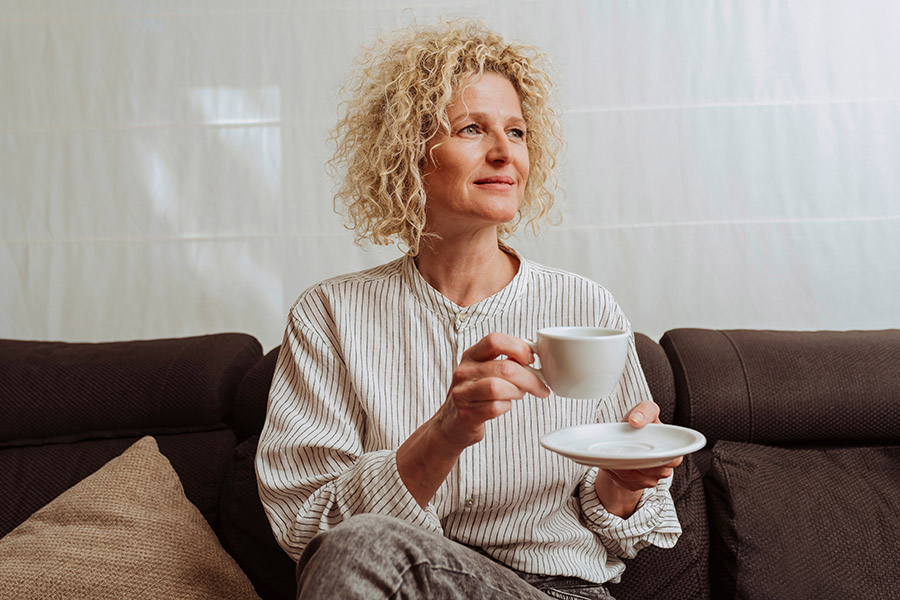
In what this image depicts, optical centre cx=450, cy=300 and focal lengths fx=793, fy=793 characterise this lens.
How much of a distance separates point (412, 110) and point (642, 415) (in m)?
0.70

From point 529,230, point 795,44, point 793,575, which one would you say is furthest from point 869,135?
point 793,575

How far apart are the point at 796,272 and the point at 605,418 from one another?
104 centimetres

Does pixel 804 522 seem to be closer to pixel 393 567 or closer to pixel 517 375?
pixel 517 375

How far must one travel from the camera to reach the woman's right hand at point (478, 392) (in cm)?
100

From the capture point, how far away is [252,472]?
1.67 metres

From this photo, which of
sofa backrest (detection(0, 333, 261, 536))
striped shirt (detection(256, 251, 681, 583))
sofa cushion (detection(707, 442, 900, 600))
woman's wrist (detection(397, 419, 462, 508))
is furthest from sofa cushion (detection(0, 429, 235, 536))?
sofa cushion (detection(707, 442, 900, 600))

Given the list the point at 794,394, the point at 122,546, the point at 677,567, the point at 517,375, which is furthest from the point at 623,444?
the point at 122,546

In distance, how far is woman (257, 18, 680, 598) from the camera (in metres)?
1.30

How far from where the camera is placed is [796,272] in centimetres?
218

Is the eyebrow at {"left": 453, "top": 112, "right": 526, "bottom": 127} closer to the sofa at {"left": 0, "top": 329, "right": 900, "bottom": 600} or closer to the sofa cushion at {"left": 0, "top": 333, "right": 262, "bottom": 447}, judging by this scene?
the sofa at {"left": 0, "top": 329, "right": 900, "bottom": 600}

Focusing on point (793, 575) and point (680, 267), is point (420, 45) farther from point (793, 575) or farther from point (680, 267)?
point (793, 575)

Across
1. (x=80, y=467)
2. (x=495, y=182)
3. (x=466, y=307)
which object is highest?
(x=495, y=182)

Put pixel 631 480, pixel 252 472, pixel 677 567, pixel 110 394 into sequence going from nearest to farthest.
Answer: pixel 631 480, pixel 677 567, pixel 252 472, pixel 110 394

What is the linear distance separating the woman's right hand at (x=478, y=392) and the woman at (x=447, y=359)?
0.07 m
